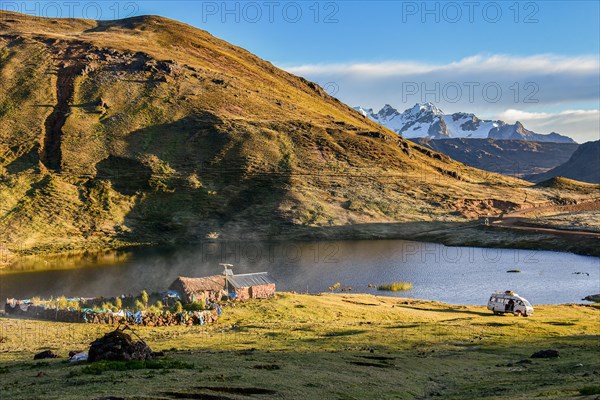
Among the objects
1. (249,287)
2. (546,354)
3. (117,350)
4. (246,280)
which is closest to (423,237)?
(246,280)

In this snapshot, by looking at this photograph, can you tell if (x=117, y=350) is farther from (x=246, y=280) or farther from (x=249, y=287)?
(x=246, y=280)

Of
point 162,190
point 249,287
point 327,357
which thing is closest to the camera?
point 327,357

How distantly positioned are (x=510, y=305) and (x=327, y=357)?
37.8 meters

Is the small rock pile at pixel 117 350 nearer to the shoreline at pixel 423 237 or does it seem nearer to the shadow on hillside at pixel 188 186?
the shoreline at pixel 423 237

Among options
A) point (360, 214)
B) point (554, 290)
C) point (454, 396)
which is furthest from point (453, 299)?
point (360, 214)

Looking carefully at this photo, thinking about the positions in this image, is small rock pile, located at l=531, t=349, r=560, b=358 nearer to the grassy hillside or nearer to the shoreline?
the shoreline

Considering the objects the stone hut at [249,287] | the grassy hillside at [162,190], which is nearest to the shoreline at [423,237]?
the grassy hillside at [162,190]

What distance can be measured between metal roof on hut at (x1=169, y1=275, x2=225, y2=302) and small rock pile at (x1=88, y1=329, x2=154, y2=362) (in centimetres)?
3307

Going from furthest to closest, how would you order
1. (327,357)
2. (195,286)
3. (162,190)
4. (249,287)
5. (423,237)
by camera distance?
1. (162,190)
2. (423,237)
3. (249,287)
4. (195,286)
5. (327,357)

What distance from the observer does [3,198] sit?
15488 centimetres

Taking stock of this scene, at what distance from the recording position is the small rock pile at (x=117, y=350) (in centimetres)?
3238

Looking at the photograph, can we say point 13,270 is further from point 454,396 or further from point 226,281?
point 454,396

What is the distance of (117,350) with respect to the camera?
32.5 metres

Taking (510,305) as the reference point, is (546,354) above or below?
above
